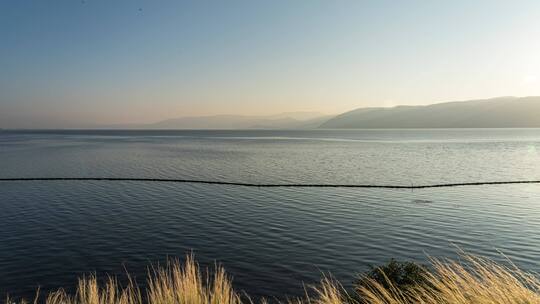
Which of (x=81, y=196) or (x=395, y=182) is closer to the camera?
(x=81, y=196)

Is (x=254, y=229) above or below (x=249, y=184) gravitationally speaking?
above

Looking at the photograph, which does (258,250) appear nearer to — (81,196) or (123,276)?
(123,276)

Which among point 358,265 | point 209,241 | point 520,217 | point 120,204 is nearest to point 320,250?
point 358,265

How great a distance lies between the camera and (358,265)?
2256cm

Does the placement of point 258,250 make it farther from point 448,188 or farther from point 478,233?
point 448,188

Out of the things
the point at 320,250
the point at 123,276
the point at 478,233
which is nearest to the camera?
the point at 123,276

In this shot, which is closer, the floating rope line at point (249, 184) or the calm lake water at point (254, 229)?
the calm lake water at point (254, 229)

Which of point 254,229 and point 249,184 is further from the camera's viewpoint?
point 249,184

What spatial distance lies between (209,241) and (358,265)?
36.8ft

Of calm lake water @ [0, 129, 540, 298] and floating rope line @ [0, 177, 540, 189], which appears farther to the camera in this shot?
floating rope line @ [0, 177, 540, 189]

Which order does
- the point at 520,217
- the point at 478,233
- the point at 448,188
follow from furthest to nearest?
the point at 448,188 → the point at 520,217 → the point at 478,233

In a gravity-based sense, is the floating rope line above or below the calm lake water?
below

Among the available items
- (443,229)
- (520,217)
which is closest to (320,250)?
(443,229)

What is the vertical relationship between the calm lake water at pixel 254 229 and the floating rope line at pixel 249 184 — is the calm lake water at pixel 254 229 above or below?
above
